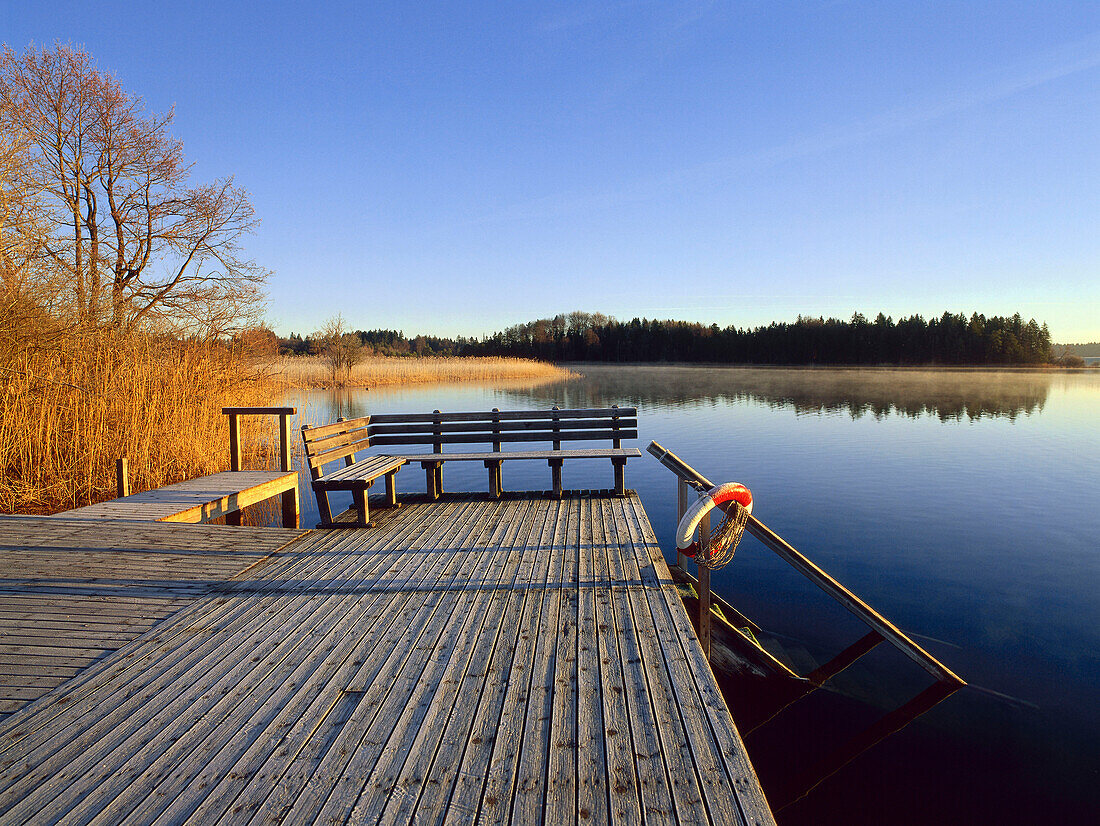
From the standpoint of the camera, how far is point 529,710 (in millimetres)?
2805

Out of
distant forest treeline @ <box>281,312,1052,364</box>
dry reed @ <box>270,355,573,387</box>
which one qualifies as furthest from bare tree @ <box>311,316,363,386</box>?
distant forest treeline @ <box>281,312,1052,364</box>

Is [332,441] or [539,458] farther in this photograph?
[539,458]

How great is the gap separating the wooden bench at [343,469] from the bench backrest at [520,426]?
1.58 feet

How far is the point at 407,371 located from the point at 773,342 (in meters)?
64.1

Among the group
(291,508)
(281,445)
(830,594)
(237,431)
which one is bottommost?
(291,508)

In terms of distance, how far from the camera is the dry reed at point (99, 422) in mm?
8344

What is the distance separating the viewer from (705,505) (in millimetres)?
4312

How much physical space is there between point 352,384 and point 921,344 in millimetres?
73300

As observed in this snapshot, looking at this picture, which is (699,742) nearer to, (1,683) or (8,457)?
(1,683)

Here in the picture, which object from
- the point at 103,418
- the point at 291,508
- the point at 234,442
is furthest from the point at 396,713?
the point at 103,418

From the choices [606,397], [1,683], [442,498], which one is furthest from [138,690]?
[606,397]

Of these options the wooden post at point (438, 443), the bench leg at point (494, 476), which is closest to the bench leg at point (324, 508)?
the wooden post at point (438, 443)

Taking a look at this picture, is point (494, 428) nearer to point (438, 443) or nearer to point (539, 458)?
point (438, 443)

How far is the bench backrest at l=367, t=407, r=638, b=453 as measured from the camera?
823 centimetres
